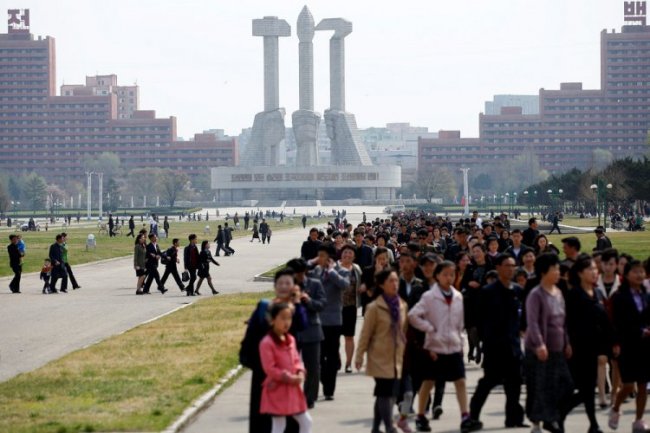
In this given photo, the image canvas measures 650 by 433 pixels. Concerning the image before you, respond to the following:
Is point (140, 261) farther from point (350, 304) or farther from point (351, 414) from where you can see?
point (351, 414)

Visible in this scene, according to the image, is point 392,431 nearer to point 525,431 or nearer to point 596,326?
point 525,431

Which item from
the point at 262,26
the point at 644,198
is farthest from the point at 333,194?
the point at 644,198

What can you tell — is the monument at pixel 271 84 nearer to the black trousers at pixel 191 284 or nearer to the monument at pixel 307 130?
the monument at pixel 307 130

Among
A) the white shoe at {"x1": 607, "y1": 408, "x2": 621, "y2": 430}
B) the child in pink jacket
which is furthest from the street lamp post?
the child in pink jacket

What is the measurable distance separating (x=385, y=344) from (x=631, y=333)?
2497 millimetres

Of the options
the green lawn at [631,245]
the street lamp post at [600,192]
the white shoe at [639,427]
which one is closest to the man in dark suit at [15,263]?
the green lawn at [631,245]

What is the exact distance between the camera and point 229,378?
17.6 m

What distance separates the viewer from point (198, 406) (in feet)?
49.5

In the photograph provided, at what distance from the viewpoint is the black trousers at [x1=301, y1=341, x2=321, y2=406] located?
14.0m

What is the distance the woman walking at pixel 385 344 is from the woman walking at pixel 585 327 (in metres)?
1.64

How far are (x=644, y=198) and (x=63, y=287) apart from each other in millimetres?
69751

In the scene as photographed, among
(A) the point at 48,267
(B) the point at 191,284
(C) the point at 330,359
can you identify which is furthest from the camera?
(A) the point at 48,267

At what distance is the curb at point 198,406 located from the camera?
13745mm

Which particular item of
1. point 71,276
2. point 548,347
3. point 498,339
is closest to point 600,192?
point 71,276
